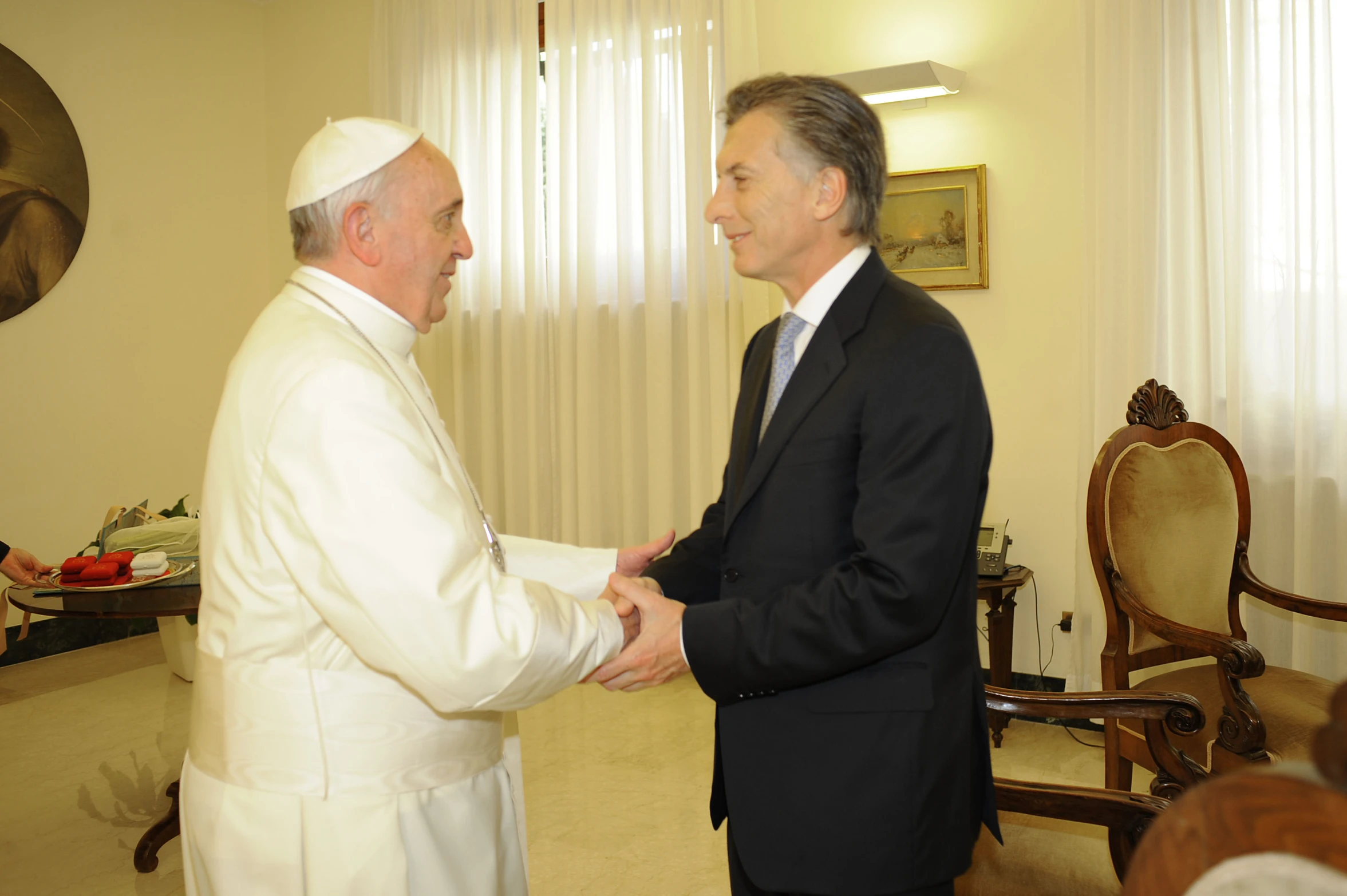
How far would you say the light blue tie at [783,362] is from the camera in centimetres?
168

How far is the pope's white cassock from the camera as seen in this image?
137 cm

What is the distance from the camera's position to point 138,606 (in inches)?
126

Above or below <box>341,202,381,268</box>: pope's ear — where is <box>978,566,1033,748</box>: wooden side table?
below

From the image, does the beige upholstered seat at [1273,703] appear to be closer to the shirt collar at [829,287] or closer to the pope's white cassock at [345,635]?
the shirt collar at [829,287]

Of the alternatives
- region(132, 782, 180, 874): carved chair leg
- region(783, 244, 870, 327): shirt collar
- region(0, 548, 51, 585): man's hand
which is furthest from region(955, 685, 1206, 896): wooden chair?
region(0, 548, 51, 585): man's hand

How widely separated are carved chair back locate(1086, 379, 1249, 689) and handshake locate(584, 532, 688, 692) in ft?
5.70

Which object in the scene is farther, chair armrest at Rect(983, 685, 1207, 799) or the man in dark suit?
chair armrest at Rect(983, 685, 1207, 799)

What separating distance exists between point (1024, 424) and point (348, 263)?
11.6 feet

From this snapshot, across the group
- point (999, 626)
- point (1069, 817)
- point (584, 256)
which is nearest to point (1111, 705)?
point (1069, 817)

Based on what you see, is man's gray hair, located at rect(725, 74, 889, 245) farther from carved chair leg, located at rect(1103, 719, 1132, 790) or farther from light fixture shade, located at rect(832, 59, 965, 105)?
light fixture shade, located at rect(832, 59, 965, 105)

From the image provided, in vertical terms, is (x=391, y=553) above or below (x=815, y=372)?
below

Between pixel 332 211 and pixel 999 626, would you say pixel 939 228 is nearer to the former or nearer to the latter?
pixel 999 626

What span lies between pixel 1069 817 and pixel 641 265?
4.11 meters

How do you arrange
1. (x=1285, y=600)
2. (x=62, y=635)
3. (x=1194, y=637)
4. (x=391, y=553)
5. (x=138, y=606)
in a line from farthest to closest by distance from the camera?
(x=62, y=635)
(x=138, y=606)
(x=1285, y=600)
(x=1194, y=637)
(x=391, y=553)
